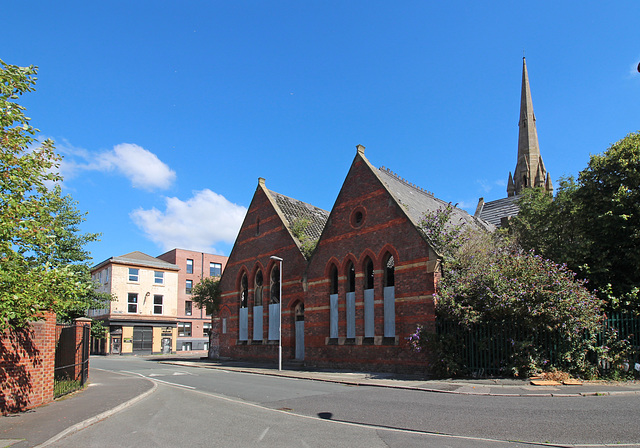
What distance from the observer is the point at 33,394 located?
1135 cm

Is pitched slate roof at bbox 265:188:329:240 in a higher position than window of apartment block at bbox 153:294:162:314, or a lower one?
higher

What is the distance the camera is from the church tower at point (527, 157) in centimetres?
5278

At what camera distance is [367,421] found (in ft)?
31.4

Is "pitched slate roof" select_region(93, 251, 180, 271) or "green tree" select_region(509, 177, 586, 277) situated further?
"pitched slate roof" select_region(93, 251, 180, 271)

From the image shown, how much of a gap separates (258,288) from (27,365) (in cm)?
2043

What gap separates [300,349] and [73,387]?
14.7 m

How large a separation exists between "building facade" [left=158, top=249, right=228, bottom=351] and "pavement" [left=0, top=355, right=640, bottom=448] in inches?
1648

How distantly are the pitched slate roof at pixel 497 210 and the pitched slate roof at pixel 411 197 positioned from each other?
362 inches

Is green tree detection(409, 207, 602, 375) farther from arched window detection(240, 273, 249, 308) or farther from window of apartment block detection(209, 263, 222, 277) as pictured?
window of apartment block detection(209, 263, 222, 277)

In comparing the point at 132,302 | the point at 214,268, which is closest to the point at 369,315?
the point at 132,302

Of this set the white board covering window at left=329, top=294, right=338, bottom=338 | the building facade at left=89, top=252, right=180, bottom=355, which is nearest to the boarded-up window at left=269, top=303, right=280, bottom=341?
the white board covering window at left=329, top=294, right=338, bottom=338

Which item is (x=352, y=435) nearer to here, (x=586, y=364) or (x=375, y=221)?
(x=586, y=364)

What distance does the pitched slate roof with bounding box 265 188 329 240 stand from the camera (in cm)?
3047

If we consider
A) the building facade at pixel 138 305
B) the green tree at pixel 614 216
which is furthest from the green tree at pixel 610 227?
the building facade at pixel 138 305
